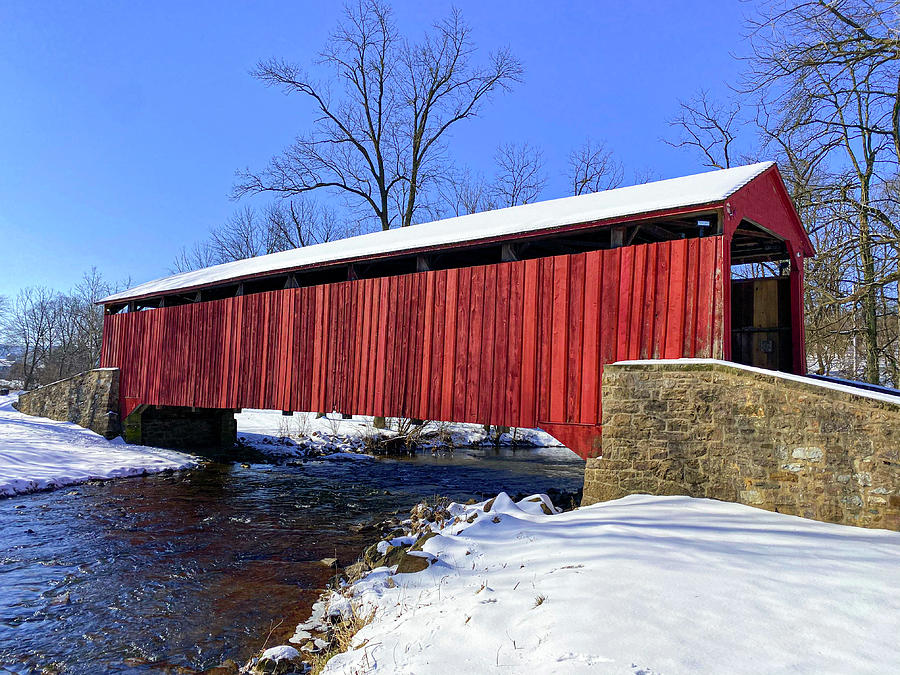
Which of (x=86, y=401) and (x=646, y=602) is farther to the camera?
(x=86, y=401)

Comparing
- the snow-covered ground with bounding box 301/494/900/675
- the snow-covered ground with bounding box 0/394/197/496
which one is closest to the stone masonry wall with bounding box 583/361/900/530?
the snow-covered ground with bounding box 301/494/900/675

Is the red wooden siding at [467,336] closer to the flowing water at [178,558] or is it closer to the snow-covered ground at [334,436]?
the flowing water at [178,558]

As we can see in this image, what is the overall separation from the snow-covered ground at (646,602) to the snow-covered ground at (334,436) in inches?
432

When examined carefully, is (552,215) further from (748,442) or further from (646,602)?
(646,602)

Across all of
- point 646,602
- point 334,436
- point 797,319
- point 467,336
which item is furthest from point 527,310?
point 334,436

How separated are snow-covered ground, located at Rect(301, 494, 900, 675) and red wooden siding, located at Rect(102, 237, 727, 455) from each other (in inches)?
93.6

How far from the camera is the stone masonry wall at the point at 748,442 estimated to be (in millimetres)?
4547

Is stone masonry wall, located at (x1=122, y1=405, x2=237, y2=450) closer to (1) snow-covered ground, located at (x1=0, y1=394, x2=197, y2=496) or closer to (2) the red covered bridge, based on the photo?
(1) snow-covered ground, located at (x1=0, y1=394, x2=197, y2=496)

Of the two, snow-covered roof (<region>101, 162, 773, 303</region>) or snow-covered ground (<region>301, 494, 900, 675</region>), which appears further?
snow-covered roof (<region>101, 162, 773, 303</region>)

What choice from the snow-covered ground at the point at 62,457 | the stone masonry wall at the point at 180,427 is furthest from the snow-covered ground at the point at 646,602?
the stone masonry wall at the point at 180,427

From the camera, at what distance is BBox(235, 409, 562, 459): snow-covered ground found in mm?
15366

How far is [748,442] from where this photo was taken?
17.1 feet

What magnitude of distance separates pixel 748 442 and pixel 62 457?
12.2 meters

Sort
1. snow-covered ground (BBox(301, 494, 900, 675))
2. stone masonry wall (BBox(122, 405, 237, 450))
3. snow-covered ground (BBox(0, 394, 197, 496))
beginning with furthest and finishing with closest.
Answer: stone masonry wall (BBox(122, 405, 237, 450)) → snow-covered ground (BBox(0, 394, 197, 496)) → snow-covered ground (BBox(301, 494, 900, 675))
